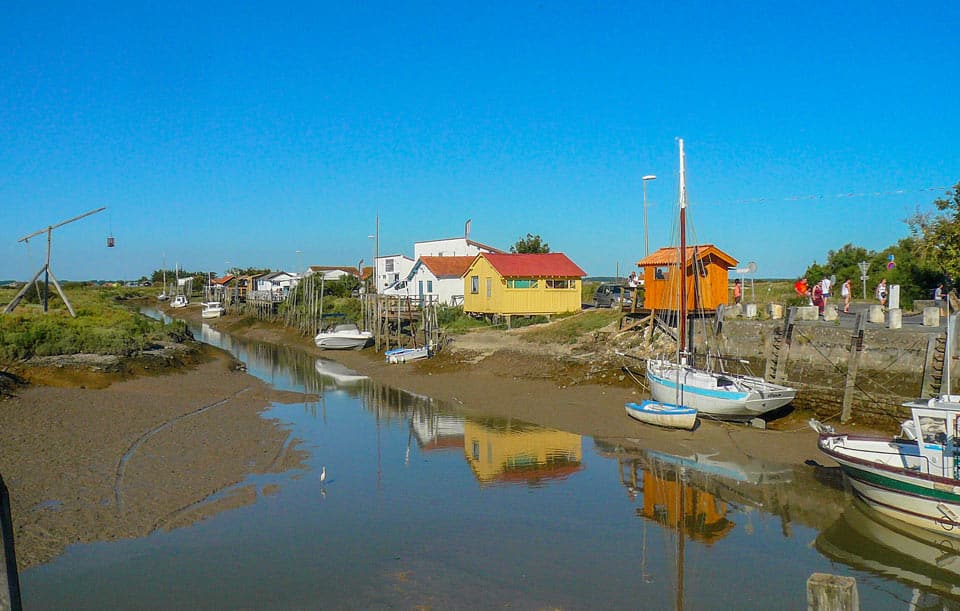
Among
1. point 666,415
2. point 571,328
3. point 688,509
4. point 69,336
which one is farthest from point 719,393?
point 69,336

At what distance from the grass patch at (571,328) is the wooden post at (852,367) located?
47.8 ft

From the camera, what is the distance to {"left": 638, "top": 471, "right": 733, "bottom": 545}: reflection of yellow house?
1495cm

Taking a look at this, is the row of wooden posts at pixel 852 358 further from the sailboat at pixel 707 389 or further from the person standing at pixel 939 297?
the person standing at pixel 939 297

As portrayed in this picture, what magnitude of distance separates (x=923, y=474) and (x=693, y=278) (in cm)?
1818

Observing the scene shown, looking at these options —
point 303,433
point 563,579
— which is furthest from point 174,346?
point 563,579

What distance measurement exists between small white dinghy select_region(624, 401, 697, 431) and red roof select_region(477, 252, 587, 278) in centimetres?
2247

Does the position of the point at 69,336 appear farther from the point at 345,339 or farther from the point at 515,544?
the point at 515,544

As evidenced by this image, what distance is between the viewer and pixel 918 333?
73.0 ft

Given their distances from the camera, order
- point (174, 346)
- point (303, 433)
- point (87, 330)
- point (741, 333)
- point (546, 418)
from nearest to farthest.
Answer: point (303, 433) < point (546, 418) < point (741, 333) < point (87, 330) < point (174, 346)

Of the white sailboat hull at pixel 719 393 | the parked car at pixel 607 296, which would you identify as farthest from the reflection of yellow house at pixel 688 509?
the parked car at pixel 607 296

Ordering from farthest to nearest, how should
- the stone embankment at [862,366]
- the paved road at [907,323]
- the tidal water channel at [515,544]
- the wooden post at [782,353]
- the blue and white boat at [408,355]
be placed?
the blue and white boat at [408,355] < the wooden post at [782,353] < the paved road at [907,323] < the stone embankment at [862,366] < the tidal water channel at [515,544]

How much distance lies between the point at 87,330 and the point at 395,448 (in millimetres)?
20367

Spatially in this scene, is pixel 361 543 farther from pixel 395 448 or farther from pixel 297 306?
pixel 297 306

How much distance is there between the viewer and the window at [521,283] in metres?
45.5
